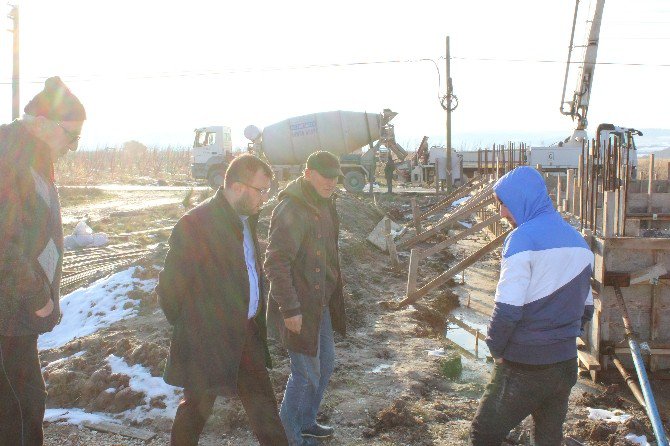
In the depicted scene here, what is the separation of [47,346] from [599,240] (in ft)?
17.2

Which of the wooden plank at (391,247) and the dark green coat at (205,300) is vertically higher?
the dark green coat at (205,300)

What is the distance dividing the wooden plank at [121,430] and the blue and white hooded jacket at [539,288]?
8.06ft

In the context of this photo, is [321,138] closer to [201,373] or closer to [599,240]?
[599,240]

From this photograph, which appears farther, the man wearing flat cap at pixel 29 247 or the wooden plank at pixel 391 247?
the wooden plank at pixel 391 247

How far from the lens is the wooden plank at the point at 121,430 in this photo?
429 cm

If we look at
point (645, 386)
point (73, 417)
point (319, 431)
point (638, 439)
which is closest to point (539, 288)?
point (645, 386)

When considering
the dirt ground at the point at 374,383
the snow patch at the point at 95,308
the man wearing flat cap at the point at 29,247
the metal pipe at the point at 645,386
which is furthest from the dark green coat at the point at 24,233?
the snow patch at the point at 95,308

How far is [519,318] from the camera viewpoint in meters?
2.88

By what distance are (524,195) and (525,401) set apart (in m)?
0.91

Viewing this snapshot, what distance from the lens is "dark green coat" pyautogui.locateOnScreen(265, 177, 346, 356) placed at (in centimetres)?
359

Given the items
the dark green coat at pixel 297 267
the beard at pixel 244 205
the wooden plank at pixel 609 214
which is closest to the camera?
the beard at pixel 244 205

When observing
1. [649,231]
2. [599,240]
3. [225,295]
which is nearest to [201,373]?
[225,295]

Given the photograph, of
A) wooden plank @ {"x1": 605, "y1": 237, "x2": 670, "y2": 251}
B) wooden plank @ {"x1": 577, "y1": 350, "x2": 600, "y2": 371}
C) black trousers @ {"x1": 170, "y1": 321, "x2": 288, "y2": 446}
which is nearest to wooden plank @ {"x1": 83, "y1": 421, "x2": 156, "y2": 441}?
black trousers @ {"x1": 170, "y1": 321, "x2": 288, "y2": 446}

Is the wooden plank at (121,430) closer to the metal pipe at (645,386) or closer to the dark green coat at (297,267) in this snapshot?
the dark green coat at (297,267)
